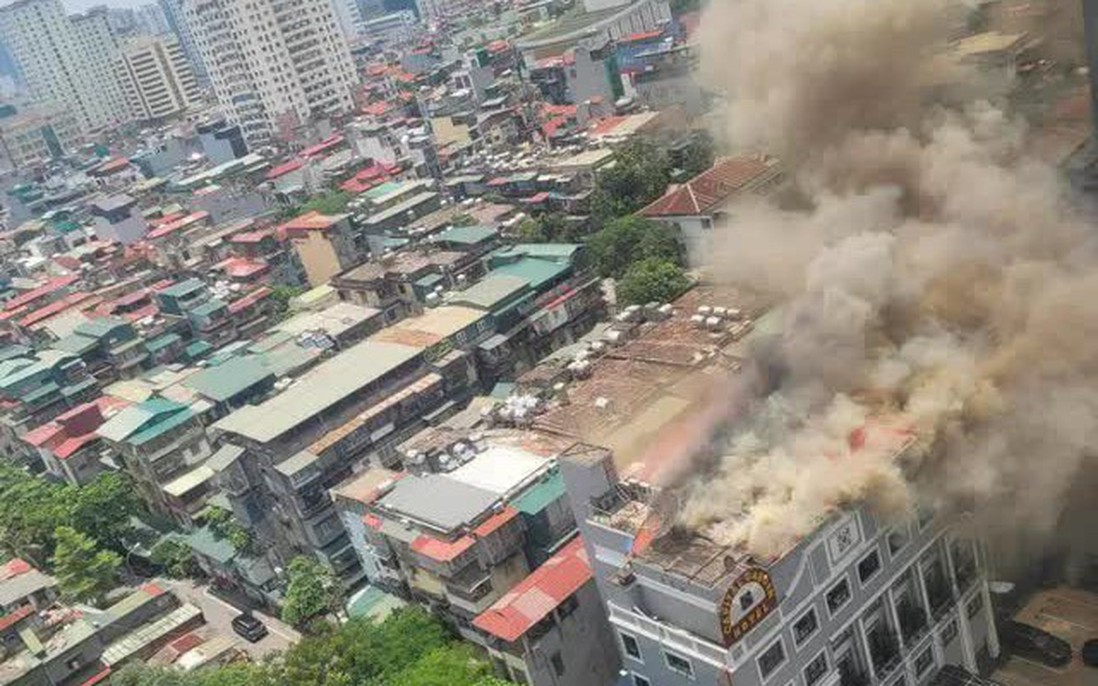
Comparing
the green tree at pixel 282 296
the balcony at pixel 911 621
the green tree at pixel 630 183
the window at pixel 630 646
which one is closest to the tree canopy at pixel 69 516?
the green tree at pixel 282 296

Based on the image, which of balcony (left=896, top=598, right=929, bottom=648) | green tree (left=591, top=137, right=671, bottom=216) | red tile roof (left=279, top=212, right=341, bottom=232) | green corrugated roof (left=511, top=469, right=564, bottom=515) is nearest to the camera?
balcony (left=896, top=598, right=929, bottom=648)

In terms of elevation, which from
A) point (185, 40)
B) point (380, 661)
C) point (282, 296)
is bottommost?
point (380, 661)

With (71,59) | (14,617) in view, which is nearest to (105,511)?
(14,617)

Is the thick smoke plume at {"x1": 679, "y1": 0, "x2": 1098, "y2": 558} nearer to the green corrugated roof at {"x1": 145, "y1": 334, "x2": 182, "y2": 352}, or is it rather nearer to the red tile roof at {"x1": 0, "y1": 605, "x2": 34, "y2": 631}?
the red tile roof at {"x1": 0, "y1": 605, "x2": 34, "y2": 631}

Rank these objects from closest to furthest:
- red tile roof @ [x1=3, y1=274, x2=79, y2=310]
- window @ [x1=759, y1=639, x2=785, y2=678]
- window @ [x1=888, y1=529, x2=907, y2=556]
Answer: window @ [x1=759, y1=639, x2=785, y2=678] < window @ [x1=888, y1=529, x2=907, y2=556] < red tile roof @ [x1=3, y1=274, x2=79, y2=310]

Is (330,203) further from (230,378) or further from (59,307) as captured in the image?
(230,378)

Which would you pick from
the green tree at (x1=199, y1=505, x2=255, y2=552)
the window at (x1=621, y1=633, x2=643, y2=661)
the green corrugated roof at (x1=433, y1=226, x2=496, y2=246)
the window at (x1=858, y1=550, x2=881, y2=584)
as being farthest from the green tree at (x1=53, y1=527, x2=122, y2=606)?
the window at (x1=858, y1=550, x2=881, y2=584)

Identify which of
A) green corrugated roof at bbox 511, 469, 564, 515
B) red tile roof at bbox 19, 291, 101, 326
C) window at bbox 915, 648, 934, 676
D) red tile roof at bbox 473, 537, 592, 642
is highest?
red tile roof at bbox 19, 291, 101, 326
